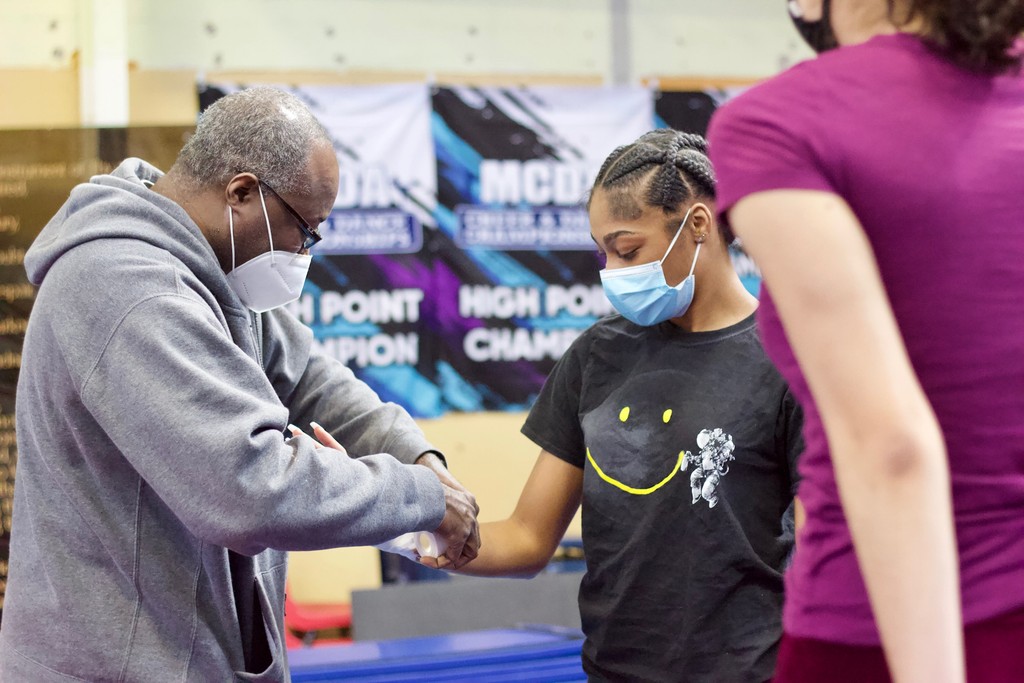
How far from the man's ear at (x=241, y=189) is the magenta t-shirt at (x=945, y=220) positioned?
121 cm

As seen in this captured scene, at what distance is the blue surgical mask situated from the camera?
6.63 feet

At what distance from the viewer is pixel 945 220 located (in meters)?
0.88

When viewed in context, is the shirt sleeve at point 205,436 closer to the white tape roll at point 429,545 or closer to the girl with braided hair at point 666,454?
the white tape roll at point 429,545

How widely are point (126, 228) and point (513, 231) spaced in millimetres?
4458

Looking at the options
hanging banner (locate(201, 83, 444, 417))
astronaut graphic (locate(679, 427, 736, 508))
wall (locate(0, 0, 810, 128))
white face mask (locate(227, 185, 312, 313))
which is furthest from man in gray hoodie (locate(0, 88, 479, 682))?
wall (locate(0, 0, 810, 128))

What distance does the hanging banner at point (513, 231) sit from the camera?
600 centimetres

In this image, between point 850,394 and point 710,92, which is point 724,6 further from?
point 850,394

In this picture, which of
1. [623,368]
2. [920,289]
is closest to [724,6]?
[623,368]

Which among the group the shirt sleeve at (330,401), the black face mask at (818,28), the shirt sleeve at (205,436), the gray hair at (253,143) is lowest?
the shirt sleeve at (330,401)

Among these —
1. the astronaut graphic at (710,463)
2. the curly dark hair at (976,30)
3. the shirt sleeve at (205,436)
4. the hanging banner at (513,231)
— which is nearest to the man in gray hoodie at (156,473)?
the shirt sleeve at (205,436)

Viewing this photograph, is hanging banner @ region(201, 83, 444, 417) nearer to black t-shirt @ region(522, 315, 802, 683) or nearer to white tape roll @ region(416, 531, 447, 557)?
white tape roll @ region(416, 531, 447, 557)

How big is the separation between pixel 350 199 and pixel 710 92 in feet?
7.27

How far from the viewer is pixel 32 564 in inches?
67.6

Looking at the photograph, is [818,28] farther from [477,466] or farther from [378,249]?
[477,466]
